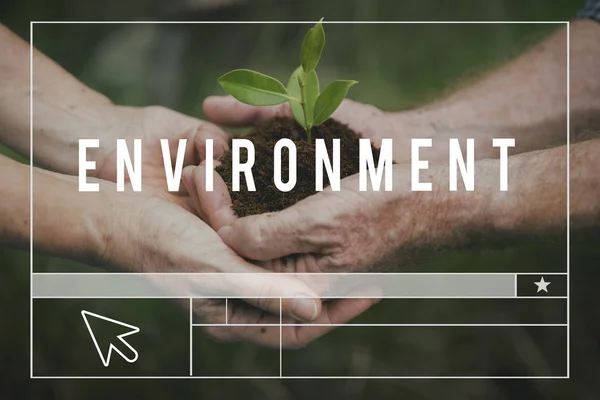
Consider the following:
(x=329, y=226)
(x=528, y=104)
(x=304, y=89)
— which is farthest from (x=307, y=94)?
(x=528, y=104)

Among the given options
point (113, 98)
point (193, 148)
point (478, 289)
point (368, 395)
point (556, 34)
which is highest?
point (556, 34)

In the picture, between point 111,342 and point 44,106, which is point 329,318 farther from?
point 44,106

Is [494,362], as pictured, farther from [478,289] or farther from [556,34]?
[556,34]

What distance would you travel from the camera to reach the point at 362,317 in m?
1.41

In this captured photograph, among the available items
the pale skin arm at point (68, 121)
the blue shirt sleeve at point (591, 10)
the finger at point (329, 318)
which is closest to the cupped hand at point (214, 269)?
the finger at point (329, 318)

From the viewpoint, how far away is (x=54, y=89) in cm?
145

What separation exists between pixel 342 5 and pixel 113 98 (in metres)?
0.50

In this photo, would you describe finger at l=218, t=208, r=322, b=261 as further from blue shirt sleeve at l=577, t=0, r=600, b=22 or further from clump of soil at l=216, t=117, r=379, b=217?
blue shirt sleeve at l=577, t=0, r=600, b=22

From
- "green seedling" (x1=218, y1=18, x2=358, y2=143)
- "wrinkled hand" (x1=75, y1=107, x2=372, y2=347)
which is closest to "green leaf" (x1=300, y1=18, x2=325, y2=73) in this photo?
"green seedling" (x1=218, y1=18, x2=358, y2=143)

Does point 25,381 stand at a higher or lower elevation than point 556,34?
lower

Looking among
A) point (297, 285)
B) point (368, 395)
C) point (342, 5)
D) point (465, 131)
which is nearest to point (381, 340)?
point (368, 395)

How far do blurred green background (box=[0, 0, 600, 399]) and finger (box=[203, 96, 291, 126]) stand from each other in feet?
0.07

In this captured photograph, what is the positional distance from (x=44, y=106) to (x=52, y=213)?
0.23 meters

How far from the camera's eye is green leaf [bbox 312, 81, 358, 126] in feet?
4.24
